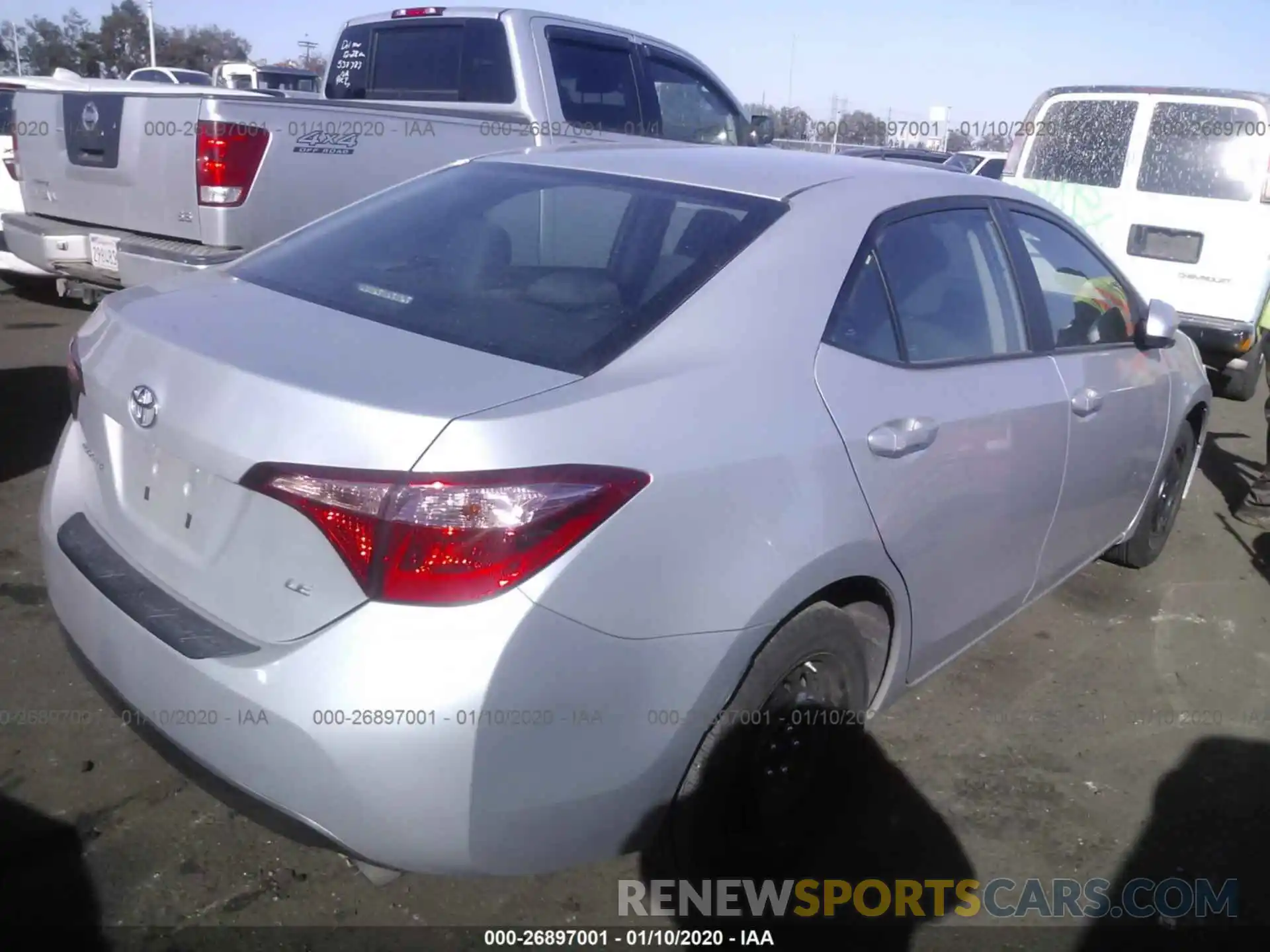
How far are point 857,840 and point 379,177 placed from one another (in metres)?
4.59

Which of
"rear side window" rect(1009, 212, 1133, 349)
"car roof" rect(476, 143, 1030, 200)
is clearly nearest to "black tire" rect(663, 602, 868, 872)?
"car roof" rect(476, 143, 1030, 200)

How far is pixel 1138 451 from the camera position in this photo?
407 cm

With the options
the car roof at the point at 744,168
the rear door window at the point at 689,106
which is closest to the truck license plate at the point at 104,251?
the car roof at the point at 744,168

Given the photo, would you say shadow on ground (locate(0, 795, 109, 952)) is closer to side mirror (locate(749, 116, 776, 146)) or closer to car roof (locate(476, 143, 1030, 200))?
car roof (locate(476, 143, 1030, 200))

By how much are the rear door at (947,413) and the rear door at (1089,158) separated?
5103mm

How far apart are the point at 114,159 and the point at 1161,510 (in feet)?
18.1

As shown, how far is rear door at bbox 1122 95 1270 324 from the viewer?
7258 mm

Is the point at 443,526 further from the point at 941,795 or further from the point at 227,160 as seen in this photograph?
the point at 227,160

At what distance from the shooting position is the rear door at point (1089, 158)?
7758 mm

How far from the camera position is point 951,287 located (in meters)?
3.08

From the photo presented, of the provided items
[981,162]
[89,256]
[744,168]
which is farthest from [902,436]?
[981,162]

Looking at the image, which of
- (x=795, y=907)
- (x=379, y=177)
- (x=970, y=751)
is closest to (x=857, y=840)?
(x=795, y=907)

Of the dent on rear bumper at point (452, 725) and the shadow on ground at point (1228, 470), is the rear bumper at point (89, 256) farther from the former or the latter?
the shadow on ground at point (1228, 470)

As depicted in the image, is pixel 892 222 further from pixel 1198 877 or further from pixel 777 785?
pixel 1198 877
